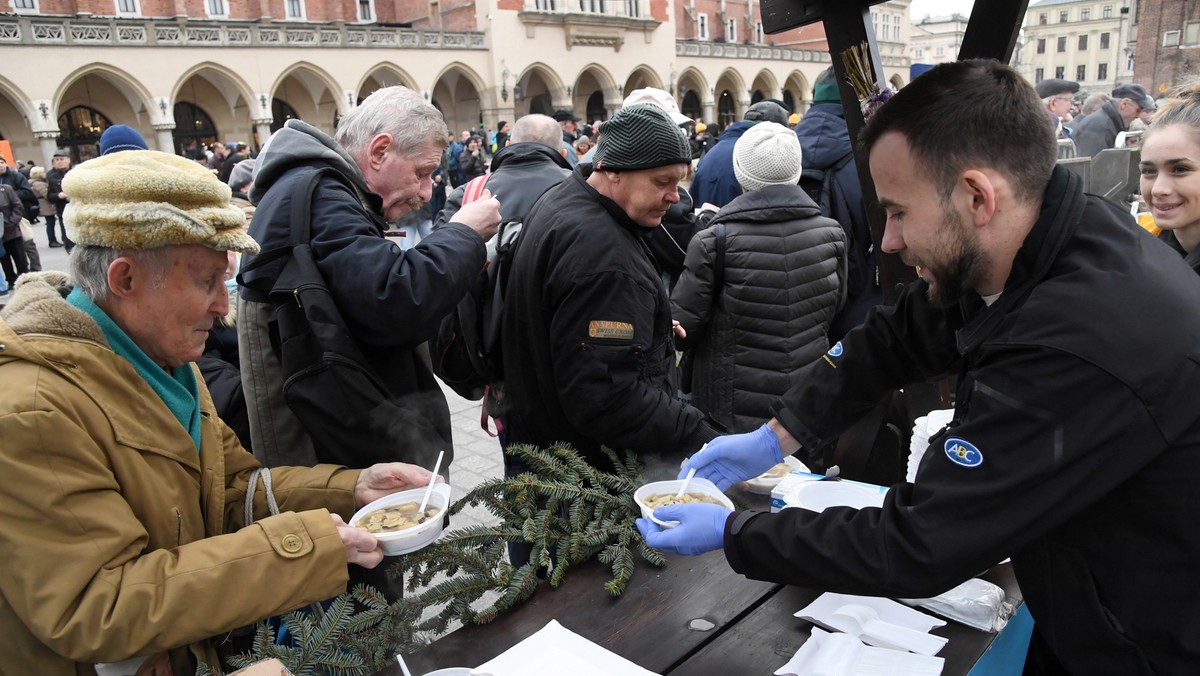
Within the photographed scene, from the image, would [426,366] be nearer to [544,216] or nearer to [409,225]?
[544,216]

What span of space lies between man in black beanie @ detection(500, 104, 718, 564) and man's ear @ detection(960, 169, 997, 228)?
1.17 metres

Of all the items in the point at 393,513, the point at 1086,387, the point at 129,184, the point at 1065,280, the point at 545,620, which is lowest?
the point at 545,620

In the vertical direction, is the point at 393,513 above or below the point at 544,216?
below

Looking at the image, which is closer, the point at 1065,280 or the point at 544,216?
the point at 1065,280

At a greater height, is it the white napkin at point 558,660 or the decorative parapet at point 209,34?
the decorative parapet at point 209,34

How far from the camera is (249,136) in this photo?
1174 inches

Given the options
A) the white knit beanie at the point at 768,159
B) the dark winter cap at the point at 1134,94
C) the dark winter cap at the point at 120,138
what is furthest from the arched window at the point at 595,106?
the white knit beanie at the point at 768,159

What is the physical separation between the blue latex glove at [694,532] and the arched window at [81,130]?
31.1 meters

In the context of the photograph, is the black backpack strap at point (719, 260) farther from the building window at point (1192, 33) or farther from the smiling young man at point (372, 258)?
the building window at point (1192, 33)

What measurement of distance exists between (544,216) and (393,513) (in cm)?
112

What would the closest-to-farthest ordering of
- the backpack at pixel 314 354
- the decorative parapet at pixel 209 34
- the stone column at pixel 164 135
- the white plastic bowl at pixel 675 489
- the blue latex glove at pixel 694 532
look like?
the blue latex glove at pixel 694 532 < the white plastic bowl at pixel 675 489 < the backpack at pixel 314 354 < the decorative parapet at pixel 209 34 < the stone column at pixel 164 135

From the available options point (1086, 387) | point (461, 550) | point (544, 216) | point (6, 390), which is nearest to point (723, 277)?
point (544, 216)

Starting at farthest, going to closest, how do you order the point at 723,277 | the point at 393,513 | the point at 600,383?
the point at 723,277
the point at 600,383
the point at 393,513

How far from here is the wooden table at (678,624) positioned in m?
1.55
